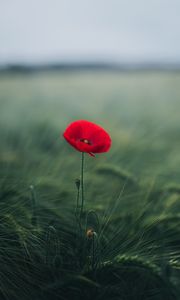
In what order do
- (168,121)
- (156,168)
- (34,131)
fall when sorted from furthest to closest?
(168,121) < (34,131) < (156,168)

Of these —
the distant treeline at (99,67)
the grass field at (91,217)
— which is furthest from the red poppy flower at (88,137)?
the distant treeline at (99,67)

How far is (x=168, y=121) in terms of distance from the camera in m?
0.96

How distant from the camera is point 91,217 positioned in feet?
1.95

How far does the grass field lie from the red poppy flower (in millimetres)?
65

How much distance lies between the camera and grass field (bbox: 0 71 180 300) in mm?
510

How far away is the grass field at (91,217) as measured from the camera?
1.67 feet

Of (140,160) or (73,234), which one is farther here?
(140,160)

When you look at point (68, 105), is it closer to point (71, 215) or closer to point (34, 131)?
point (34, 131)

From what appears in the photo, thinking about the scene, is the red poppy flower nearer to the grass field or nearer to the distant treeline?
the grass field

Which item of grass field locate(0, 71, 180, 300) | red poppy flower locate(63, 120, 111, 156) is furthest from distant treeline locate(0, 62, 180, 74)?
red poppy flower locate(63, 120, 111, 156)

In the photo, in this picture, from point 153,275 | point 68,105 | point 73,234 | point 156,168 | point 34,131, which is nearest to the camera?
point 153,275

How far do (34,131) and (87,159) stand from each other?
0.59 ft

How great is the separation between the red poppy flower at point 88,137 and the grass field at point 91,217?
65 millimetres

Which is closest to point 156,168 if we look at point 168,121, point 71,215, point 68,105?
point 71,215
